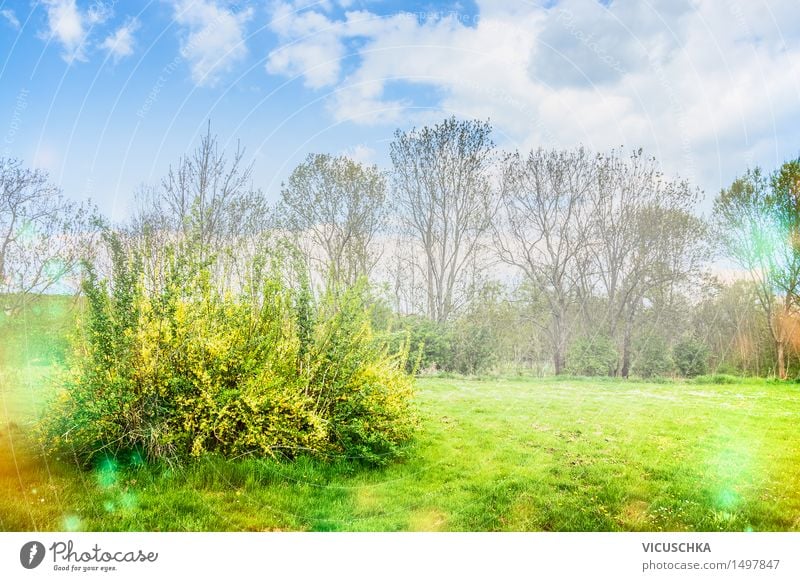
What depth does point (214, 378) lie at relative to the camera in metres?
4.41

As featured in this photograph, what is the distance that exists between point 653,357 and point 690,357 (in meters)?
1.10

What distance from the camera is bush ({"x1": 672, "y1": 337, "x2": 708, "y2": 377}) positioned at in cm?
1459

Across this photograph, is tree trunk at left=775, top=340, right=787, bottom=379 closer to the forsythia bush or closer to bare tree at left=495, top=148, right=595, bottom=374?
bare tree at left=495, top=148, right=595, bottom=374

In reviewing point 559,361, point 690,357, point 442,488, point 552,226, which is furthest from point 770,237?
point 442,488

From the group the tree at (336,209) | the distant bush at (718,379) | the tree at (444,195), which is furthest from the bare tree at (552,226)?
the tree at (336,209)

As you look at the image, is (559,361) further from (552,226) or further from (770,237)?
(770,237)

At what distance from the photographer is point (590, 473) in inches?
177

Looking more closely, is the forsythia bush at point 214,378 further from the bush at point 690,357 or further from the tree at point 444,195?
the bush at point 690,357

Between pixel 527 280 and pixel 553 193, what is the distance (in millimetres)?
2656

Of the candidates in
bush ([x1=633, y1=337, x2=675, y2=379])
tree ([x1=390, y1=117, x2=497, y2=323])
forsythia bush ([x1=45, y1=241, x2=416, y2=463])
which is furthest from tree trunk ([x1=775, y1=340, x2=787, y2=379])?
forsythia bush ([x1=45, y1=241, x2=416, y2=463])

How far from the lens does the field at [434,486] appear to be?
3.67 meters

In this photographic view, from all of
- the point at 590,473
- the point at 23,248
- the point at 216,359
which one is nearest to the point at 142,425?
the point at 216,359

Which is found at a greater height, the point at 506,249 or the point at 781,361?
the point at 506,249
